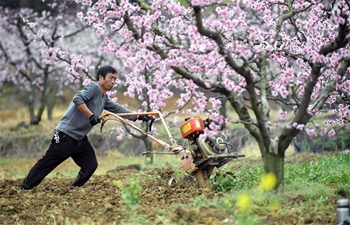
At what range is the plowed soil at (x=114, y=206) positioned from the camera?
553cm

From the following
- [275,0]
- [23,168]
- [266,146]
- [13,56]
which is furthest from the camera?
[13,56]

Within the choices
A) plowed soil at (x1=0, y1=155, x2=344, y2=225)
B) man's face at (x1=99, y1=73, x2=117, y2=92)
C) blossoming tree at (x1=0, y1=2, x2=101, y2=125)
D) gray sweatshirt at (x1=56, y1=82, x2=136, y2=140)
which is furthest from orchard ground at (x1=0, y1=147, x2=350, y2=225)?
blossoming tree at (x1=0, y1=2, x2=101, y2=125)

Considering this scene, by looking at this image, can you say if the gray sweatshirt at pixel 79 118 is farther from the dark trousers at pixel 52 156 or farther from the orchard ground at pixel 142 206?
the orchard ground at pixel 142 206

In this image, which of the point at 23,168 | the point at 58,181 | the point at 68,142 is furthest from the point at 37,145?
the point at 68,142

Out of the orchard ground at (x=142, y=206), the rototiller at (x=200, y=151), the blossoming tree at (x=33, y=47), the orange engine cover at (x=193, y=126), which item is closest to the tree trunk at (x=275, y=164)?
the orchard ground at (x=142, y=206)

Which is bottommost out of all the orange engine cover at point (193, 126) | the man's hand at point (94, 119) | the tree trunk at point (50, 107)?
the tree trunk at point (50, 107)

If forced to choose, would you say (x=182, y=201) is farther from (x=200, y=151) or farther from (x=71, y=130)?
(x=71, y=130)

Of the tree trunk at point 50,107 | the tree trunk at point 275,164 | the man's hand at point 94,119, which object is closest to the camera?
the tree trunk at point 275,164

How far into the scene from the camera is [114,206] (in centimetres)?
652

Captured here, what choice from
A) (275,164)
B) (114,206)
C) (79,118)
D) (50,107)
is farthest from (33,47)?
(275,164)

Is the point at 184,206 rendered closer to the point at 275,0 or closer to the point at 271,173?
the point at 271,173

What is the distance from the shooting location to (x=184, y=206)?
6.09 m

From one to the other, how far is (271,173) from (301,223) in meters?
1.21

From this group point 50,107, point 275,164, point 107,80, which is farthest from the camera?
point 50,107
